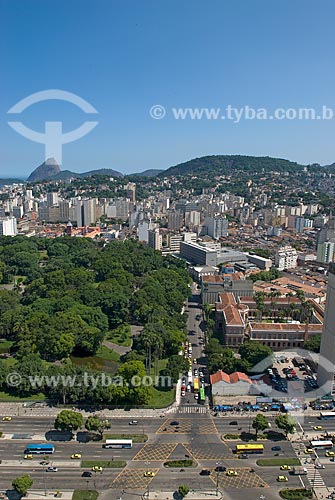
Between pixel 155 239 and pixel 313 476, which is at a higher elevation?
pixel 155 239

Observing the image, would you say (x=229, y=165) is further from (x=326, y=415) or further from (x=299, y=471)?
(x=299, y=471)

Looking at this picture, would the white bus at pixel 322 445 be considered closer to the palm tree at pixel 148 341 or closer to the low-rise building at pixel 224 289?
the palm tree at pixel 148 341

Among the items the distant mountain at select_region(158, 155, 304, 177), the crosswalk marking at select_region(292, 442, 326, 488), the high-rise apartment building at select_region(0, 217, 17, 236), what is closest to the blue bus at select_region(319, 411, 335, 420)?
the crosswalk marking at select_region(292, 442, 326, 488)

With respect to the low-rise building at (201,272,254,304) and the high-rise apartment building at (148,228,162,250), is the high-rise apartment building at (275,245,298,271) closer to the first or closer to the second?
the low-rise building at (201,272,254,304)

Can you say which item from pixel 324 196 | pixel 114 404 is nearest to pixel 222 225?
pixel 324 196

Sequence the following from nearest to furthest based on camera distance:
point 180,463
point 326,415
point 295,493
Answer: point 295,493
point 180,463
point 326,415

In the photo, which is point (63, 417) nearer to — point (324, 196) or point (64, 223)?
point (64, 223)

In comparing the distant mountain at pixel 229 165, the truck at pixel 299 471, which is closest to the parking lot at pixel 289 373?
the truck at pixel 299 471

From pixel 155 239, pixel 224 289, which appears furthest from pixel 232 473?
pixel 155 239
